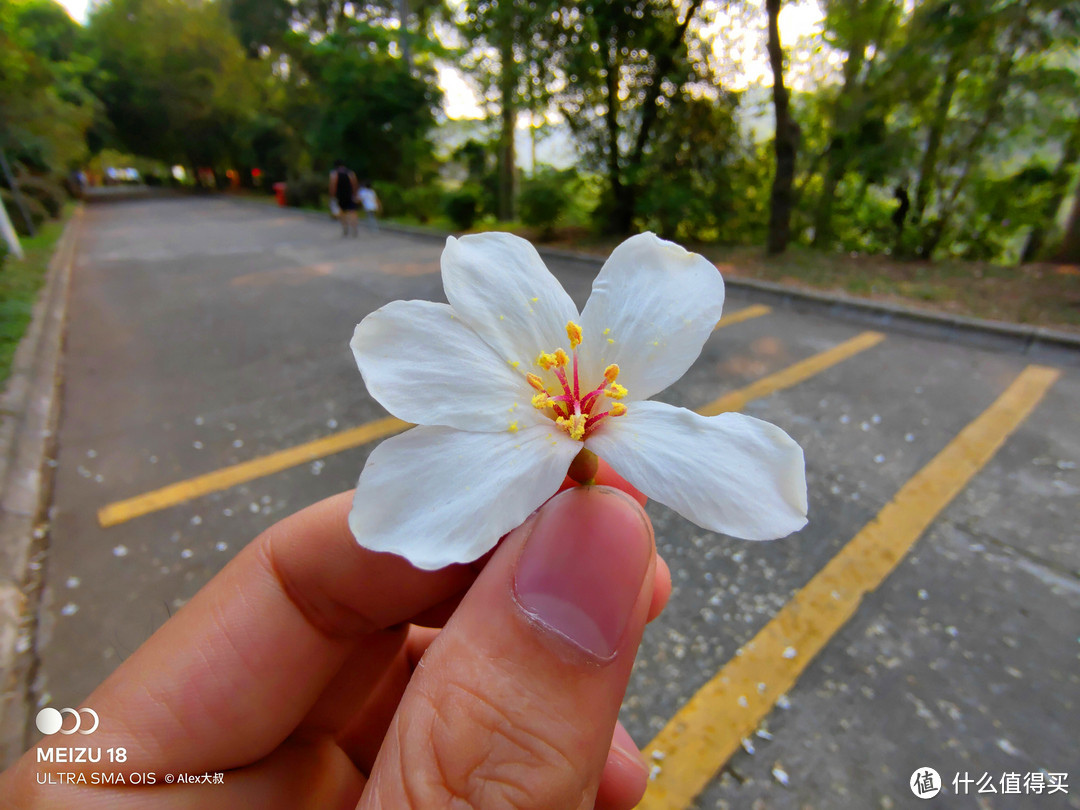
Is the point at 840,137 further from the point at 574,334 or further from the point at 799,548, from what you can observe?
the point at 574,334

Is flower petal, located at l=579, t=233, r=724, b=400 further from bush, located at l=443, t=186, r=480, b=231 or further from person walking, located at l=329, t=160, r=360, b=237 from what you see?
bush, located at l=443, t=186, r=480, b=231

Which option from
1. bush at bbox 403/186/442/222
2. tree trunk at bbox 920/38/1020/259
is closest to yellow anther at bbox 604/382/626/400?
tree trunk at bbox 920/38/1020/259

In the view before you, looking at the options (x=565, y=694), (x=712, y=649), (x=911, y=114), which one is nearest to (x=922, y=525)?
(x=712, y=649)

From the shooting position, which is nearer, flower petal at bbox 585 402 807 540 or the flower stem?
flower petal at bbox 585 402 807 540

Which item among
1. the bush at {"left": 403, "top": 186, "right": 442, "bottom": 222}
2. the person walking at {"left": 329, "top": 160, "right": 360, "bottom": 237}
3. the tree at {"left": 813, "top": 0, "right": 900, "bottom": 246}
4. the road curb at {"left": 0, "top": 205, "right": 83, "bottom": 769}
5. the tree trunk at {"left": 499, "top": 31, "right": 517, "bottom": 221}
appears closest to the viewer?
the road curb at {"left": 0, "top": 205, "right": 83, "bottom": 769}

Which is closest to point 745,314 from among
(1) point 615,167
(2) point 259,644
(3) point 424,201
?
(1) point 615,167

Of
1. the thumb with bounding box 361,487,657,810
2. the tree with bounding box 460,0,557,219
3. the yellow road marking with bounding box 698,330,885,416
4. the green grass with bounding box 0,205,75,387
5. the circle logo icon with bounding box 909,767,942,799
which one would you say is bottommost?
the circle logo icon with bounding box 909,767,942,799

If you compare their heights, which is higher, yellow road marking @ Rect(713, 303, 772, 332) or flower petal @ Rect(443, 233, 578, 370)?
flower petal @ Rect(443, 233, 578, 370)

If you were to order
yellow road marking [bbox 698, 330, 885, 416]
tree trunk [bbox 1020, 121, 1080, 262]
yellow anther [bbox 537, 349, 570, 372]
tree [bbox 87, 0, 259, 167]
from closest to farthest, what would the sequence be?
yellow anther [bbox 537, 349, 570, 372], yellow road marking [bbox 698, 330, 885, 416], tree trunk [bbox 1020, 121, 1080, 262], tree [bbox 87, 0, 259, 167]
